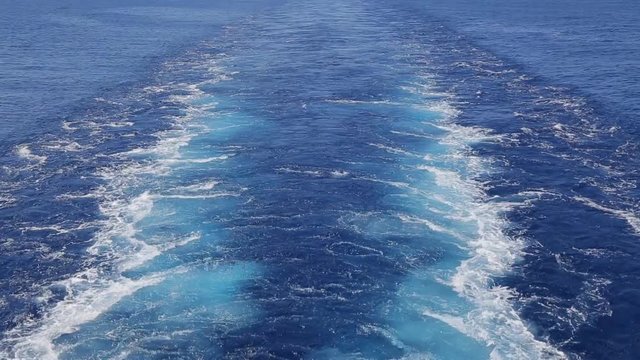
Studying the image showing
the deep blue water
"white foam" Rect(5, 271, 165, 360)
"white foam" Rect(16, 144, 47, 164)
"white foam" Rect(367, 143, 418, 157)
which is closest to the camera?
"white foam" Rect(5, 271, 165, 360)

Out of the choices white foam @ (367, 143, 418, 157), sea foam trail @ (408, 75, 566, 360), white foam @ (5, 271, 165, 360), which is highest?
white foam @ (367, 143, 418, 157)

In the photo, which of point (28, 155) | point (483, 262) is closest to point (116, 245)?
point (28, 155)

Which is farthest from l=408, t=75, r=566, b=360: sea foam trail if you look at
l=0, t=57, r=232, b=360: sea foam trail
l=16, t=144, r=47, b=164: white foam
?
l=16, t=144, r=47, b=164: white foam

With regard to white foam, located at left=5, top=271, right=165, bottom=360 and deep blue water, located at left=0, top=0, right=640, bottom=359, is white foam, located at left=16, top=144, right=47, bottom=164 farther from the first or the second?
white foam, located at left=5, top=271, right=165, bottom=360

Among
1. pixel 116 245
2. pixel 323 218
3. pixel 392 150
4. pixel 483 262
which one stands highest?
pixel 392 150

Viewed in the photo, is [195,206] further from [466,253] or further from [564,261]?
[564,261]

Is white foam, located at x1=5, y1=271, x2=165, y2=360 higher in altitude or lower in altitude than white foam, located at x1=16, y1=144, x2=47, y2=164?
lower

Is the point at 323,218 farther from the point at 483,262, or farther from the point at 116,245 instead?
the point at 116,245

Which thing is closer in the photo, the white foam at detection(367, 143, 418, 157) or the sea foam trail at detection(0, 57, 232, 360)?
the sea foam trail at detection(0, 57, 232, 360)

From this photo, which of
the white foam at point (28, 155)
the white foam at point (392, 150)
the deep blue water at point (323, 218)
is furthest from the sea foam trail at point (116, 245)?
the white foam at point (392, 150)
